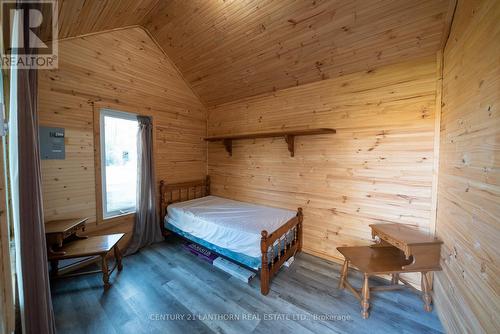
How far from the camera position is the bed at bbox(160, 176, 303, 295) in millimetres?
2008

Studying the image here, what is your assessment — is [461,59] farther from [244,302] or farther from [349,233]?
[244,302]

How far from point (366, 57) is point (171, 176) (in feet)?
11.0

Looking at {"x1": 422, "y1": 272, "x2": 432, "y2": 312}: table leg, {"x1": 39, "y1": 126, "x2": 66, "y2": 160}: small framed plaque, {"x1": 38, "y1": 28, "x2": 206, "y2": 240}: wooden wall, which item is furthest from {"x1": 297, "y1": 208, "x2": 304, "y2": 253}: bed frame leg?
{"x1": 39, "y1": 126, "x2": 66, "y2": 160}: small framed plaque

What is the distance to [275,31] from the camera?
2.16 m

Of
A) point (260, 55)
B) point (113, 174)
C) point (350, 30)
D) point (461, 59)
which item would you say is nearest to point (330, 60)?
point (350, 30)

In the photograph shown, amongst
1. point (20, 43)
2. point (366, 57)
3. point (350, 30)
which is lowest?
point (20, 43)

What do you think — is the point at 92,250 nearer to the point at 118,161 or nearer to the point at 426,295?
the point at 118,161

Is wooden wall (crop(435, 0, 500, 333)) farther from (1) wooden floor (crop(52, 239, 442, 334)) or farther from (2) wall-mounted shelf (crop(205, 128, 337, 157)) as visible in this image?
(2) wall-mounted shelf (crop(205, 128, 337, 157))

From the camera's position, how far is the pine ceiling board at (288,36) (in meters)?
1.74

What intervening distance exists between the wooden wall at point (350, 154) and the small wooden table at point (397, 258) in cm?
31

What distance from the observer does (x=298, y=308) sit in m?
1.76

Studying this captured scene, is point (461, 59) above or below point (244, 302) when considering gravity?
above

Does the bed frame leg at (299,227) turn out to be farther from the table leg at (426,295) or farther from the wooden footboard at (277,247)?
the table leg at (426,295)

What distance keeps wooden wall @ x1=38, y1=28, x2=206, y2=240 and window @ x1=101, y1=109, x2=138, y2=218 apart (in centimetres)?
15
